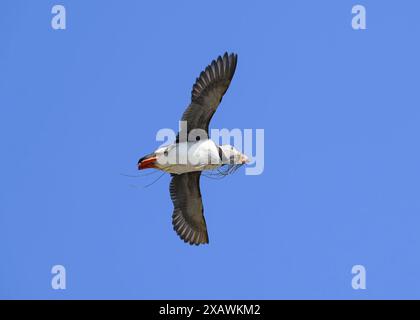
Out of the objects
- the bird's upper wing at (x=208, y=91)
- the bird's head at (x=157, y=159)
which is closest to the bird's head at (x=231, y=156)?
the bird's upper wing at (x=208, y=91)

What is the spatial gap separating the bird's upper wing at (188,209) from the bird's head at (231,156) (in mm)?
1699

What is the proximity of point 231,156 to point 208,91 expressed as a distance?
5.44 feet

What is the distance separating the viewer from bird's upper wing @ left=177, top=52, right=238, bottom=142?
32.6 meters

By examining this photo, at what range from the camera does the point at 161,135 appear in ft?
109

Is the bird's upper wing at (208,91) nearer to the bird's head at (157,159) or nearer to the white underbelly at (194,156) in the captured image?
the white underbelly at (194,156)

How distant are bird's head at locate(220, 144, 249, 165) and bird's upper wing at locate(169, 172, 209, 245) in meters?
1.70

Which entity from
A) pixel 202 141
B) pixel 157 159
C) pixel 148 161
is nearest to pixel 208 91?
Result: pixel 202 141

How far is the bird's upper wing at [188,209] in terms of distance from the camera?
112 ft
